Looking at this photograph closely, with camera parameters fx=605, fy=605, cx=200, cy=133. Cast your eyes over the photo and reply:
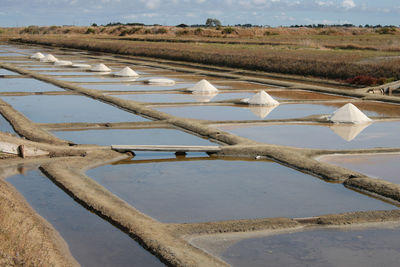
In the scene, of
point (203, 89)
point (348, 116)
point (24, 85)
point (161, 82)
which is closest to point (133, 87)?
point (161, 82)

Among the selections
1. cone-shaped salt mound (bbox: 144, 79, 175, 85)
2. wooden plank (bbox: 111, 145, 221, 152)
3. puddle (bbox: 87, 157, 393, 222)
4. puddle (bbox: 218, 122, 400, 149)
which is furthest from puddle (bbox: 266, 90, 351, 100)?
puddle (bbox: 87, 157, 393, 222)

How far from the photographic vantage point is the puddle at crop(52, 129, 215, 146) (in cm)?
873

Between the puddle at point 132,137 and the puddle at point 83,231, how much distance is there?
237cm

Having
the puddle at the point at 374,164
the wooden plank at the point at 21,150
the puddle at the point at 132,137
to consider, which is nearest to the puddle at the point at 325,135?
the puddle at the point at 374,164

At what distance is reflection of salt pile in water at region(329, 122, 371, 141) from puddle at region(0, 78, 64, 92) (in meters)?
8.37

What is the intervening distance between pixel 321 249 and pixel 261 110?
8.00 meters

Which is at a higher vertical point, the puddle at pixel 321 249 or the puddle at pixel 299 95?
the puddle at pixel 321 249

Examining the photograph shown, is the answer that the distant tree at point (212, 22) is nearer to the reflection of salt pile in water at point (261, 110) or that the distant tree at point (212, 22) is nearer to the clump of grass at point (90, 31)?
the clump of grass at point (90, 31)

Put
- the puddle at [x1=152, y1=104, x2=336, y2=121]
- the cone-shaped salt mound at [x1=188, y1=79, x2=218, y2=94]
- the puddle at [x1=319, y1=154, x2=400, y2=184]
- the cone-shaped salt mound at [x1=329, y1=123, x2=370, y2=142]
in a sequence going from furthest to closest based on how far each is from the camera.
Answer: the cone-shaped salt mound at [x1=188, y1=79, x2=218, y2=94] → the puddle at [x1=152, y1=104, x2=336, y2=121] → the cone-shaped salt mound at [x1=329, y1=123, x2=370, y2=142] → the puddle at [x1=319, y1=154, x2=400, y2=184]

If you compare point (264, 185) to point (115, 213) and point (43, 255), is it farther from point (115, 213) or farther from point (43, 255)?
point (43, 255)

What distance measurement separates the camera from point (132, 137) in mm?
9172

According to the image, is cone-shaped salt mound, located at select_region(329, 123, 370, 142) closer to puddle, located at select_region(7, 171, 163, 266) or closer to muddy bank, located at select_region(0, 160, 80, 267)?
puddle, located at select_region(7, 171, 163, 266)

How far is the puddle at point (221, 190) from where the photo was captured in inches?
219

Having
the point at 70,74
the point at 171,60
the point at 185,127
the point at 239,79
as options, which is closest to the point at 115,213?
the point at 185,127
